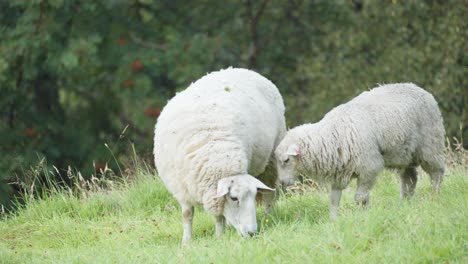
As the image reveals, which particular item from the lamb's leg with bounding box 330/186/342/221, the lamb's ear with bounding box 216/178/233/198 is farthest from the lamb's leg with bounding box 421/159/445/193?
the lamb's ear with bounding box 216/178/233/198

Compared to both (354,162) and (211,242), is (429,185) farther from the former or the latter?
(211,242)

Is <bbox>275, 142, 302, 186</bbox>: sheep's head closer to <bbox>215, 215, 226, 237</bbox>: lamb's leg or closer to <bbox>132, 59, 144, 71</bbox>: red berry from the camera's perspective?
<bbox>215, 215, 226, 237</bbox>: lamb's leg

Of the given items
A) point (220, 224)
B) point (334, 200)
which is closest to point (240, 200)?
point (220, 224)

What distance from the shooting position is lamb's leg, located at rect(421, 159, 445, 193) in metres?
Answer: 8.09

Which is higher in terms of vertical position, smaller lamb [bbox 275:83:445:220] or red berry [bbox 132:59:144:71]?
smaller lamb [bbox 275:83:445:220]

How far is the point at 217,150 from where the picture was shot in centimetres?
759

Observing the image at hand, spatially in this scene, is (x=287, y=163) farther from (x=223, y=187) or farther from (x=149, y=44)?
(x=149, y=44)

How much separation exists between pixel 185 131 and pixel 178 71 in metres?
8.42

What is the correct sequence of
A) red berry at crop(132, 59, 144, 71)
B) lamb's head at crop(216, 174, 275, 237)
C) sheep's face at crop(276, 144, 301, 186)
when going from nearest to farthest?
lamb's head at crop(216, 174, 275, 237) < sheep's face at crop(276, 144, 301, 186) < red berry at crop(132, 59, 144, 71)

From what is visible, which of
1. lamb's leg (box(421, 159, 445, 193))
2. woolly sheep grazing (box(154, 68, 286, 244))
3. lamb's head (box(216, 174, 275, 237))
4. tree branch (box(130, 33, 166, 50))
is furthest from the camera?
tree branch (box(130, 33, 166, 50))

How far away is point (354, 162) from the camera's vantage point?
770cm

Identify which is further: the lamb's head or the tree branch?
the tree branch

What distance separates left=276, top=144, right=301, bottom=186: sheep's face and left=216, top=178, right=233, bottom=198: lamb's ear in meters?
0.65

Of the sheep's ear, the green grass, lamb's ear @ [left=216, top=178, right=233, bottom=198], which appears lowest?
the green grass
